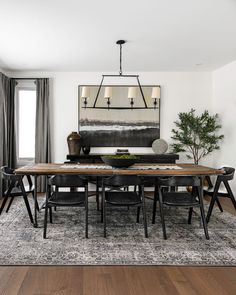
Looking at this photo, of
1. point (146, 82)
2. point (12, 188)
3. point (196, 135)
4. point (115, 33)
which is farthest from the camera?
point (146, 82)

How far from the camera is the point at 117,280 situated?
2186mm

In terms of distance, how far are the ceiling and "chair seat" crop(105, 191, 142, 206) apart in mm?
2060

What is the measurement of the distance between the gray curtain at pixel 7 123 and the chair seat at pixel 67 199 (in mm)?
2294

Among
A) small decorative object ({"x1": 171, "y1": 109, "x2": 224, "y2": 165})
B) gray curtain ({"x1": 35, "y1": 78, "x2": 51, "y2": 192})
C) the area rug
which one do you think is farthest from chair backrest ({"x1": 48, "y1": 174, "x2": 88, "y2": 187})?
small decorative object ({"x1": 171, "y1": 109, "x2": 224, "y2": 165})

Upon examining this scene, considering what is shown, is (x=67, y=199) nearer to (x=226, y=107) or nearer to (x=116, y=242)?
(x=116, y=242)

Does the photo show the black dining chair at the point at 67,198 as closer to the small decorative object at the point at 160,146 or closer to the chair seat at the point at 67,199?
the chair seat at the point at 67,199

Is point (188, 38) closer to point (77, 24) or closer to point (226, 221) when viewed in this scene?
point (77, 24)

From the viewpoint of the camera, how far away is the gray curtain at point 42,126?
5660mm

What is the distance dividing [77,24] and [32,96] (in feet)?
9.47

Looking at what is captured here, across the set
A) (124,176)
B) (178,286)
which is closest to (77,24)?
(124,176)

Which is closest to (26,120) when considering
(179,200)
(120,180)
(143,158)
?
(143,158)

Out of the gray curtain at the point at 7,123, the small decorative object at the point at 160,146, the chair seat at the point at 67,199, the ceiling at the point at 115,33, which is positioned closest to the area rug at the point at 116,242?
→ the chair seat at the point at 67,199

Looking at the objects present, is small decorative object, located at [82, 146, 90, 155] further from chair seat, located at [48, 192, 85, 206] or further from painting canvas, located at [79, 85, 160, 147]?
chair seat, located at [48, 192, 85, 206]

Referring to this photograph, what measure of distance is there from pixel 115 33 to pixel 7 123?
3.05m
